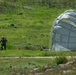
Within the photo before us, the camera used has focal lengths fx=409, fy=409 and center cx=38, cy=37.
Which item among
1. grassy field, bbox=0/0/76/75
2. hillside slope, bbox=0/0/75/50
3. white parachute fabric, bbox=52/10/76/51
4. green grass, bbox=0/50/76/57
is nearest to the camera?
grassy field, bbox=0/0/76/75

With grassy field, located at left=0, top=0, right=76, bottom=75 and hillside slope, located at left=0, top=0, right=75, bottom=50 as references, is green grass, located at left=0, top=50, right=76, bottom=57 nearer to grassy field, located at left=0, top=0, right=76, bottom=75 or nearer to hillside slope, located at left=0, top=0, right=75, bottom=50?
grassy field, located at left=0, top=0, right=76, bottom=75

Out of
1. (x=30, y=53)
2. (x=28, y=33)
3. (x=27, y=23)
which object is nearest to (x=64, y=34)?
(x=30, y=53)

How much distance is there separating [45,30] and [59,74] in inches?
1423

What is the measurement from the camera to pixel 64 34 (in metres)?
37.8

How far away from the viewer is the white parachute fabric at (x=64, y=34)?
1469 inches

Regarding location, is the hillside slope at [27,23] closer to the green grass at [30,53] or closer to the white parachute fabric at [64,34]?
the white parachute fabric at [64,34]

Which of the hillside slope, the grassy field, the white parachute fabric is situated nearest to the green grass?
the grassy field

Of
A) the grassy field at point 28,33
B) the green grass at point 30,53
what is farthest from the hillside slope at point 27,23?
the green grass at point 30,53

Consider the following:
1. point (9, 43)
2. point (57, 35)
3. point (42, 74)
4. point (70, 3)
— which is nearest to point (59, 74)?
point (42, 74)

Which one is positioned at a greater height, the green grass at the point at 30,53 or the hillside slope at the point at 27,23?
the hillside slope at the point at 27,23

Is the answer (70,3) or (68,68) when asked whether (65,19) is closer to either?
(68,68)

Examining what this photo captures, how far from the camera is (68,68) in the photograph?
61.1ft

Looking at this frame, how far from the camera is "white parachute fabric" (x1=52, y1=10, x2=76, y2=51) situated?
122 ft

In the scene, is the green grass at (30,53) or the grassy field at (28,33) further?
the green grass at (30,53)
